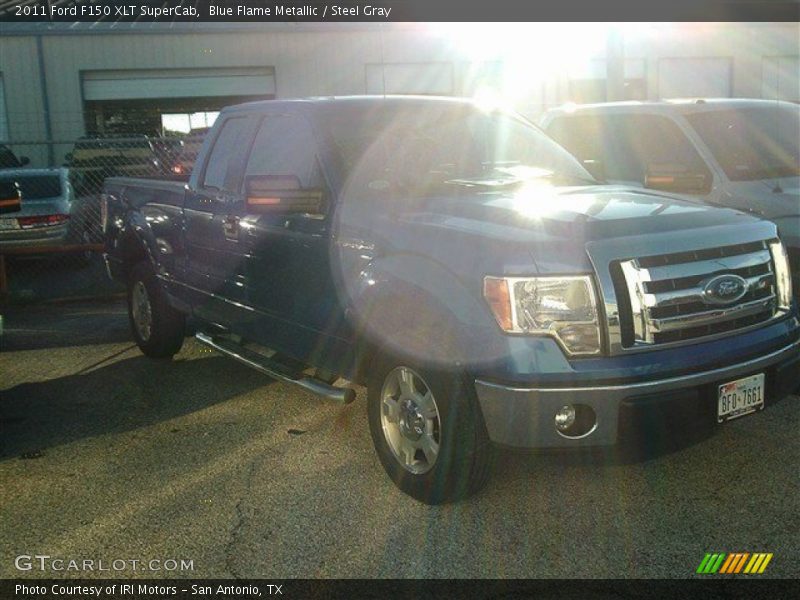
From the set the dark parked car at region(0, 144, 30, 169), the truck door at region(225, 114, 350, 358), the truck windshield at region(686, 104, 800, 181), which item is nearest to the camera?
the truck door at region(225, 114, 350, 358)

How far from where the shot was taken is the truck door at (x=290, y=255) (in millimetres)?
4629

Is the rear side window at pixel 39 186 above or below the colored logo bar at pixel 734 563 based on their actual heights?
above

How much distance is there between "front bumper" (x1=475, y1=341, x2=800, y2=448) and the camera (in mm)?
3578

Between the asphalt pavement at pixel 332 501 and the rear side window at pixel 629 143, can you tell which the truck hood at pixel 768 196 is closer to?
the rear side window at pixel 629 143

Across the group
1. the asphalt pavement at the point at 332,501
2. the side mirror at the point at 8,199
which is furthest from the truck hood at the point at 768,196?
the side mirror at the point at 8,199

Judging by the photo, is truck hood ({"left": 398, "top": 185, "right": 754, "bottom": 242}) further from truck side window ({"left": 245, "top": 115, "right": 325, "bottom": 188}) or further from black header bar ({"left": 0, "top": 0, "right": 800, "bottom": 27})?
black header bar ({"left": 0, "top": 0, "right": 800, "bottom": 27})

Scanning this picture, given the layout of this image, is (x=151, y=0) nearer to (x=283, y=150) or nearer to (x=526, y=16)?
(x=526, y=16)

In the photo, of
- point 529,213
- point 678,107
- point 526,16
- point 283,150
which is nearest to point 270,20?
point 526,16

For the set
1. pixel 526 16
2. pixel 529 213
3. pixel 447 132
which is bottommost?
pixel 529 213

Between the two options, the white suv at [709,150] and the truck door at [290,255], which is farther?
the white suv at [709,150]

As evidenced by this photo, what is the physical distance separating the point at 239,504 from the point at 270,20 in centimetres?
2065

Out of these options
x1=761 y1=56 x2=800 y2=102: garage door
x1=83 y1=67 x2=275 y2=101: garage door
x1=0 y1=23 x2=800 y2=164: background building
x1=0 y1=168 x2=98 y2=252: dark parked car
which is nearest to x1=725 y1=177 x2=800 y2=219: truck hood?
x1=0 y1=168 x2=98 y2=252: dark parked car

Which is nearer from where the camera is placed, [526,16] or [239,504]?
[239,504]

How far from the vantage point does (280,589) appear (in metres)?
3.42
